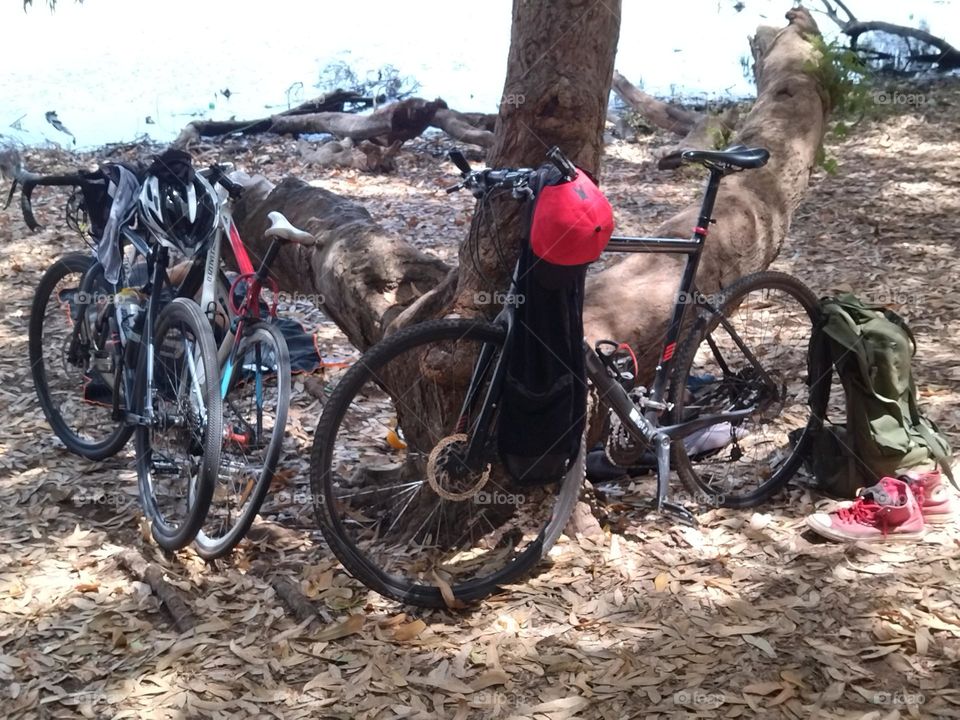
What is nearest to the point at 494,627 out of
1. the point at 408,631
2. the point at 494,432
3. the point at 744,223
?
the point at 408,631

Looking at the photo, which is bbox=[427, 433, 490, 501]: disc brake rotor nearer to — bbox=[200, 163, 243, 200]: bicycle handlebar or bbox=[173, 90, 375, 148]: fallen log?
bbox=[200, 163, 243, 200]: bicycle handlebar

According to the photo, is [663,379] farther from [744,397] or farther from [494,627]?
[494,627]

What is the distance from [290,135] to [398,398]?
7.49 metres

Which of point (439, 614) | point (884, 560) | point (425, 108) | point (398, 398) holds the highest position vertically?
point (425, 108)

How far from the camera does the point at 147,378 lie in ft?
12.2

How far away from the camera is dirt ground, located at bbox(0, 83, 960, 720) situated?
8.89ft

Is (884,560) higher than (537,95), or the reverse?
(537,95)

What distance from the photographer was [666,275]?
4016 mm

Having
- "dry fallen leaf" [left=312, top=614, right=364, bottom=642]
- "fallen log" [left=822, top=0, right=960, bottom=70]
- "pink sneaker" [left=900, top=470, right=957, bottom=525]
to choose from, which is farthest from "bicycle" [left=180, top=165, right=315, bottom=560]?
"fallen log" [left=822, top=0, right=960, bottom=70]

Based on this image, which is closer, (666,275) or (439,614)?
(439,614)

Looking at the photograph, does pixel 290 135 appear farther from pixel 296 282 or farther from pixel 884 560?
pixel 884 560

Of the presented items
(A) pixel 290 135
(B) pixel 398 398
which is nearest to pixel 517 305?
(B) pixel 398 398

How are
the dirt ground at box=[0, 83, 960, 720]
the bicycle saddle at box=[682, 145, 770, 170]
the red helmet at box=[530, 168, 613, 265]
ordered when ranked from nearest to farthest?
the dirt ground at box=[0, 83, 960, 720] → the red helmet at box=[530, 168, 613, 265] → the bicycle saddle at box=[682, 145, 770, 170]

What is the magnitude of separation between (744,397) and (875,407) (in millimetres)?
513
